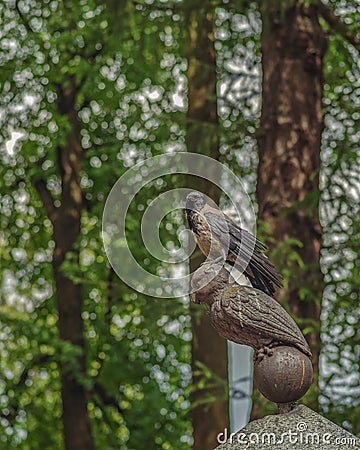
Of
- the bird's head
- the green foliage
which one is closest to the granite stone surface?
the bird's head

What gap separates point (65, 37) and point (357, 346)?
458 centimetres

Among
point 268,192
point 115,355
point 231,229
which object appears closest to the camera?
point 231,229

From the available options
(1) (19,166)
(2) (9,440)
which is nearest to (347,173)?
(1) (19,166)

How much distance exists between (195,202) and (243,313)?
439mm

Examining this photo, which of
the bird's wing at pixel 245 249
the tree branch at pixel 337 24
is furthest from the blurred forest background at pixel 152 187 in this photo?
the bird's wing at pixel 245 249

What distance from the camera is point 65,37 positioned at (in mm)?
9211

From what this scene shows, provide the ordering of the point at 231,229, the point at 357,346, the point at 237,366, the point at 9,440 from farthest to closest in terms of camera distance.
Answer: the point at 9,440 → the point at 237,366 → the point at 357,346 → the point at 231,229

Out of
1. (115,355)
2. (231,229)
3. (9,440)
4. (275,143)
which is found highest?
(275,143)

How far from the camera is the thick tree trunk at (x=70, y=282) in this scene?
9312mm

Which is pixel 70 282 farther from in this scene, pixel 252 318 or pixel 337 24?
pixel 252 318

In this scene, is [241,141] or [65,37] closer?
[241,141]

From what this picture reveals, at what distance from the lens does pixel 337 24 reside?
6.28 meters

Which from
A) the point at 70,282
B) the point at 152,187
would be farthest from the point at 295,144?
the point at 70,282

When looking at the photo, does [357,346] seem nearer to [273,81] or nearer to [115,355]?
[273,81]
